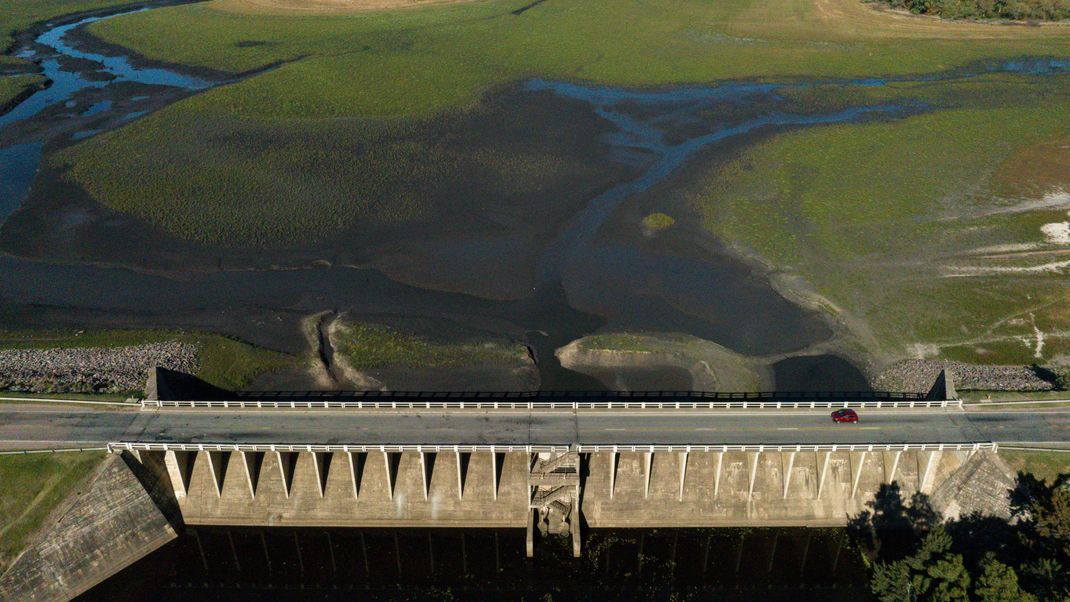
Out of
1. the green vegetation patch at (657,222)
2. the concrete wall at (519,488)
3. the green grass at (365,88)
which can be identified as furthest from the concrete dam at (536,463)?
the green vegetation patch at (657,222)

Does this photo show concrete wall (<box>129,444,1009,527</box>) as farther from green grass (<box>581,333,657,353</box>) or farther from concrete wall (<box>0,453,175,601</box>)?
green grass (<box>581,333,657,353</box>)

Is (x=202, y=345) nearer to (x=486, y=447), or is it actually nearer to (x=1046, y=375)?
(x=486, y=447)

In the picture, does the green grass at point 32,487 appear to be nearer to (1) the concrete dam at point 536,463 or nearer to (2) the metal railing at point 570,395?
(1) the concrete dam at point 536,463

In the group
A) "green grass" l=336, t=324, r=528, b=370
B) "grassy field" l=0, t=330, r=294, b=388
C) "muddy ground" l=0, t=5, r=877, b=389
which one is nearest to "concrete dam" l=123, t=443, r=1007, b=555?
"muddy ground" l=0, t=5, r=877, b=389

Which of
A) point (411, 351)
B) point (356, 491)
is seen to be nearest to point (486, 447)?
point (356, 491)

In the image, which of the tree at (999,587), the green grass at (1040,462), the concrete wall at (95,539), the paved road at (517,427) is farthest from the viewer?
the paved road at (517,427)

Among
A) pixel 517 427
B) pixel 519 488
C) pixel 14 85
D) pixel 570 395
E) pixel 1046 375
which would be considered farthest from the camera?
pixel 14 85
